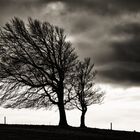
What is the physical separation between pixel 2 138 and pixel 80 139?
5665 millimetres

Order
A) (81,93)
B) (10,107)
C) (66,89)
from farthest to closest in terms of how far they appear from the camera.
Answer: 1. (81,93)
2. (66,89)
3. (10,107)

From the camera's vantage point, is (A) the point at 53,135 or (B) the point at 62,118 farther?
(B) the point at 62,118

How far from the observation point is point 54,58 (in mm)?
49562

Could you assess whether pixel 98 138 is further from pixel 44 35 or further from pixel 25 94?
pixel 44 35

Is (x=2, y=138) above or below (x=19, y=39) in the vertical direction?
below

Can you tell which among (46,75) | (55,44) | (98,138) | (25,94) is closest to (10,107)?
(25,94)

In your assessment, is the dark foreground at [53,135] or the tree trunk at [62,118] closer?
the dark foreground at [53,135]

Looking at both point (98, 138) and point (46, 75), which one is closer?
point (98, 138)

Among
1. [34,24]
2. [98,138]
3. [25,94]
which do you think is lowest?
[98,138]

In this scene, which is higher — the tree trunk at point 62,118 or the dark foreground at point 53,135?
the tree trunk at point 62,118

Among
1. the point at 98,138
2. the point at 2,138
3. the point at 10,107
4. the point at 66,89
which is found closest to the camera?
the point at 2,138

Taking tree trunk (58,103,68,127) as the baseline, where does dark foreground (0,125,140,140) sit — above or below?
below

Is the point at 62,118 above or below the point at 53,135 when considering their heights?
above

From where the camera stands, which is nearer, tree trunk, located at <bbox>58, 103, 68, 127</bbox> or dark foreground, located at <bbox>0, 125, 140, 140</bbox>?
dark foreground, located at <bbox>0, 125, 140, 140</bbox>
